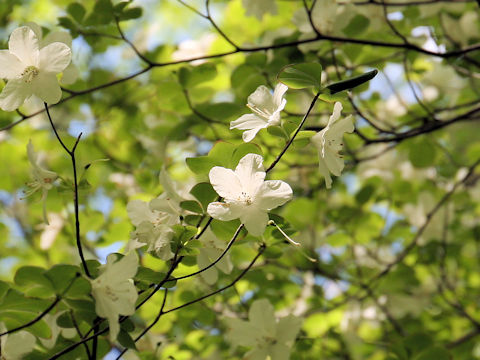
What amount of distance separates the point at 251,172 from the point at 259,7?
0.89m

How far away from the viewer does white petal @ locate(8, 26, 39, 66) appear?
3.45 ft

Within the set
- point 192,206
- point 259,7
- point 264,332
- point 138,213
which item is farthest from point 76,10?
point 264,332

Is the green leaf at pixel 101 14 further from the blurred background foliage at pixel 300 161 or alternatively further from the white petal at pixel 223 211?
the white petal at pixel 223 211

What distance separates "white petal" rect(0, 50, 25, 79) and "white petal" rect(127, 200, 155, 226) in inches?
13.9

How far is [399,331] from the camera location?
217 cm

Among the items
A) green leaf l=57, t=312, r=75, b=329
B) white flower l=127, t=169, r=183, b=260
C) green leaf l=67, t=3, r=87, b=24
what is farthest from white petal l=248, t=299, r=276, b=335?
green leaf l=67, t=3, r=87, b=24

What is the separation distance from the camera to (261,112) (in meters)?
1.11

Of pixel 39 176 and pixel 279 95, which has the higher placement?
pixel 279 95

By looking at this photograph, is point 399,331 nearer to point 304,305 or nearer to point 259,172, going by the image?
point 304,305

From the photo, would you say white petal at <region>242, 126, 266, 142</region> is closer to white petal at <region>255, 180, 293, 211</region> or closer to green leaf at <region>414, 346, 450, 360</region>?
white petal at <region>255, 180, 293, 211</region>

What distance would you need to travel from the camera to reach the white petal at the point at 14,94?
109 centimetres

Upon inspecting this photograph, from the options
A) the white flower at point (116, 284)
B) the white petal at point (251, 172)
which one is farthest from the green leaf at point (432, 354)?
the white flower at point (116, 284)

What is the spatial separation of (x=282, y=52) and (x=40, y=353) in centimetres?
113

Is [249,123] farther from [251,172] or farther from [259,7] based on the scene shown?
[259,7]
